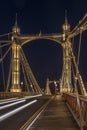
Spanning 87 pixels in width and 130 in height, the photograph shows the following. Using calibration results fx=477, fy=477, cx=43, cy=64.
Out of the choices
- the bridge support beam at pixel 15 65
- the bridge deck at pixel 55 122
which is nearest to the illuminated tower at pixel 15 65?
the bridge support beam at pixel 15 65

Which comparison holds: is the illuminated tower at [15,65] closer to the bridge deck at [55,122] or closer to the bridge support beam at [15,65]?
the bridge support beam at [15,65]

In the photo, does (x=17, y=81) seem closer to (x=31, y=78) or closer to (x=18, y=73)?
(x=18, y=73)

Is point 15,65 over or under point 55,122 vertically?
over

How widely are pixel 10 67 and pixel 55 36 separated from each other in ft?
34.2

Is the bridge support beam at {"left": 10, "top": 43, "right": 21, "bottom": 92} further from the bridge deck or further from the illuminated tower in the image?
the bridge deck

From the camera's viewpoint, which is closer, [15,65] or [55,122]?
[55,122]

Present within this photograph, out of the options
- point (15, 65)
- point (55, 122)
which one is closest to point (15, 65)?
point (15, 65)

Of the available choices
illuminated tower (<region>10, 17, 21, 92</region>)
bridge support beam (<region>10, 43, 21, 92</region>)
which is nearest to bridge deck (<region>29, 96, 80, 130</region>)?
illuminated tower (<region>10, 17, 21, 92</region>)

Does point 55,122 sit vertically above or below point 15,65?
below

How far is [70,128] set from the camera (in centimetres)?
1931

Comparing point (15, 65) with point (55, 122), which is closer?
point (55, 122)

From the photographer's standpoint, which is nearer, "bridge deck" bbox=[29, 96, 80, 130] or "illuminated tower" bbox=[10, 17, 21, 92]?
"bridge deck" bbox=[29, 96, 80, 130]

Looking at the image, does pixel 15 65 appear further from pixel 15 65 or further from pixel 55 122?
pixel 55 122

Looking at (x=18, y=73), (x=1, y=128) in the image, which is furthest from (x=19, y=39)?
(x=1, y=128)
